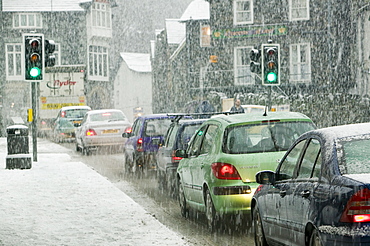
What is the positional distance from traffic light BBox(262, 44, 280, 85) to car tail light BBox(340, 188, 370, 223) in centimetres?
1337

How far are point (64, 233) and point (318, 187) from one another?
3.99m

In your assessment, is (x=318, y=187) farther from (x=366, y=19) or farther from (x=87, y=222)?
(x=366, y=19)

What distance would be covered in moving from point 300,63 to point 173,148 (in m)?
35.6

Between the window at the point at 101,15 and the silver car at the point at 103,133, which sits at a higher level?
the window at the point at 101,15

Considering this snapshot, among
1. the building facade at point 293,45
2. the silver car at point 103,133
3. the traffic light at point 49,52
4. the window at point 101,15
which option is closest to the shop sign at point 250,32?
the building facade at point 293,45

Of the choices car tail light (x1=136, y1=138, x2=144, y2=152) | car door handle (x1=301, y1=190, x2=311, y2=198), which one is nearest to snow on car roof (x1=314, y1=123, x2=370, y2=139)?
car door handle (x1=301, y1=190, x2=311, y2=198)

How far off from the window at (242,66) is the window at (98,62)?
20.3 metres

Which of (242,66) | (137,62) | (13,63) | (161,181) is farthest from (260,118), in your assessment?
(137,62)

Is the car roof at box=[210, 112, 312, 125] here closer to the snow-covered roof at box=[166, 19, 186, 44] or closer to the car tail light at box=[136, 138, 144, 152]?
the car tail light at box=[136, 138, 144, 152]

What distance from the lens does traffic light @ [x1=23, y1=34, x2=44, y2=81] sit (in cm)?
1873

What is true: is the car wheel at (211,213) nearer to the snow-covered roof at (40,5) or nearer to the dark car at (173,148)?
the dark car at (173,148)

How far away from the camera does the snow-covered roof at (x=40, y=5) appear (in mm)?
65000

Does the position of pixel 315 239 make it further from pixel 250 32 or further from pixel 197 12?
pixel 197 12

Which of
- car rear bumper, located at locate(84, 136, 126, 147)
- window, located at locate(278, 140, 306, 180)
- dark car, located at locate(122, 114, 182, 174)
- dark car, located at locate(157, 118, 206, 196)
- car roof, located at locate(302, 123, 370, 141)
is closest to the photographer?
car roof, located at locate(302, 123, 370, 141)
